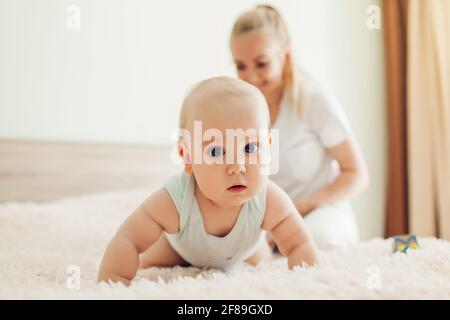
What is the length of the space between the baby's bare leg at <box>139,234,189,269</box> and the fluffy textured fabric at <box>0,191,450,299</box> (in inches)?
1.9

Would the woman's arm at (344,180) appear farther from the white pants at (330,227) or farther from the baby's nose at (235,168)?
the baby's nose at (235,168)

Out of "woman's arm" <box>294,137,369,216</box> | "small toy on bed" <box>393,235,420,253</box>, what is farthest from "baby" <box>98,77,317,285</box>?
"woman's arm" <box>294,137,369,216</box>

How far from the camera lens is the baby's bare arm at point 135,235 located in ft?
2.95

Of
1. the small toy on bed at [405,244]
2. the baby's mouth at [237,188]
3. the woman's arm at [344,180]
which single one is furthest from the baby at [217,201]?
the woman's arm at [344,180]

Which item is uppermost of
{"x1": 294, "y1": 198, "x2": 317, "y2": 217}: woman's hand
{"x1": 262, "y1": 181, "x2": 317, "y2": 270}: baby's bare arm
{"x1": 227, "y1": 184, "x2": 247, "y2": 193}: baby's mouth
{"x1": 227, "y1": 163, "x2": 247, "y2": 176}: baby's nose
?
{"x1": 227, "y1": 163, "x2": 247, "y2": 176}: baby's nose

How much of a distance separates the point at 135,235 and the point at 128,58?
128 cm

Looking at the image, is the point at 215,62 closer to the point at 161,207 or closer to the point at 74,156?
the point at 74,156

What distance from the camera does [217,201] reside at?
0.94m

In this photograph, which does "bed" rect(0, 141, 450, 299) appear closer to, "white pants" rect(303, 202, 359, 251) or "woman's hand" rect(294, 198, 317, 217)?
"white pants" rect(303, 202, 359, 251)

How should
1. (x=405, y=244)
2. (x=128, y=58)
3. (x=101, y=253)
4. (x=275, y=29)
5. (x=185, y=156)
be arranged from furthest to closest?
(x=128, y=58) < (x=275, y=29) < (x=101, y=253) < (x=405, y=244) < (x=185, y=156)

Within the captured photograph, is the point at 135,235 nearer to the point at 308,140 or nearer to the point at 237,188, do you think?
the point at 237,188

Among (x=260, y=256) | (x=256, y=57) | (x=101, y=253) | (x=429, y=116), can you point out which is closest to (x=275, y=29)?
(x=256, y=57)

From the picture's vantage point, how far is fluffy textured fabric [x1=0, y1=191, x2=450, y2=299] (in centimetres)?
70

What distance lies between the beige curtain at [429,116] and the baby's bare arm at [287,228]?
5.12 feet
